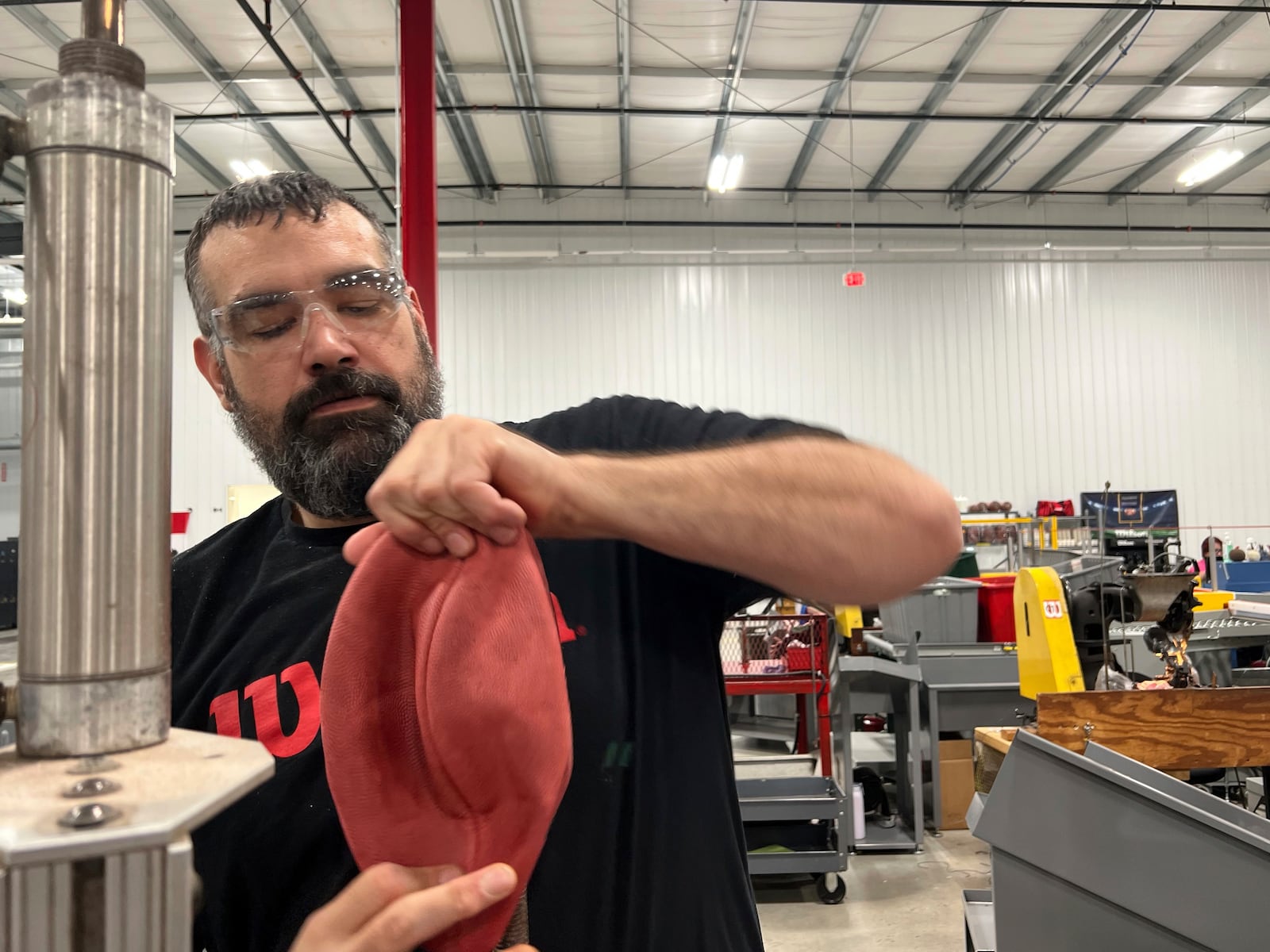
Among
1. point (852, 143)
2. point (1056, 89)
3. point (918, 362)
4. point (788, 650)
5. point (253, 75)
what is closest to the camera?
point (788, 650)

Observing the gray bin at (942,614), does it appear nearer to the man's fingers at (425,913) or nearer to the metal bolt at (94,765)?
the man's fingers at (425,913)

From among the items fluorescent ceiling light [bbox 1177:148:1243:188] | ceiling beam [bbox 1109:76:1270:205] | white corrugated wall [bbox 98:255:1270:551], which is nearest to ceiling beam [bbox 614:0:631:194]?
white corrugated wall [bbox 98:255:1270:551]

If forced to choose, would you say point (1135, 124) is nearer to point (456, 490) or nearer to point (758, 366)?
point (758, 366)

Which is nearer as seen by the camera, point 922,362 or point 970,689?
point 970,689

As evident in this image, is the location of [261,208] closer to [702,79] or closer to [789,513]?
[789,513]

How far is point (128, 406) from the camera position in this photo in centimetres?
34

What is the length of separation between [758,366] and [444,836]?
9266 millimetres

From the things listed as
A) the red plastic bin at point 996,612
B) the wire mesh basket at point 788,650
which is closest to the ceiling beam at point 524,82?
the wire mesh basket at point 788,650

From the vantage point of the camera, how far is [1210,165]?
7.91 m

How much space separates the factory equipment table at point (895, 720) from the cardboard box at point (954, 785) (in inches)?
8.8

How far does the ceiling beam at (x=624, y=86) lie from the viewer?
19.6 feet

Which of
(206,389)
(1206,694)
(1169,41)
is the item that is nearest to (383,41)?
(206,389)

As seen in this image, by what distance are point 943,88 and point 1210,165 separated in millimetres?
2856

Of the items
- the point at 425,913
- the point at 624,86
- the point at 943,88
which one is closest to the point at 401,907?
the point at 425,913
